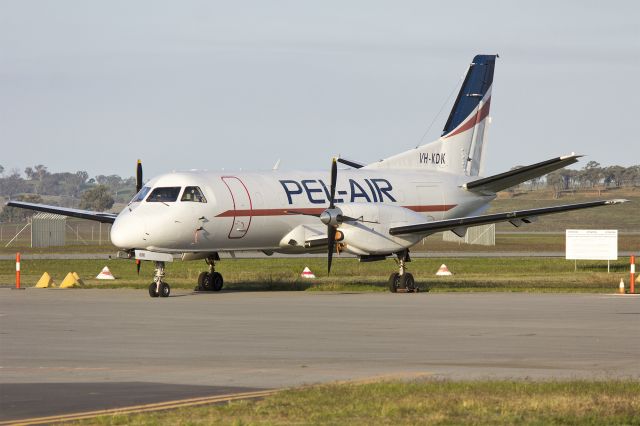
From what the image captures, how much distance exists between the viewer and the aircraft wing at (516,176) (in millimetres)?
33719

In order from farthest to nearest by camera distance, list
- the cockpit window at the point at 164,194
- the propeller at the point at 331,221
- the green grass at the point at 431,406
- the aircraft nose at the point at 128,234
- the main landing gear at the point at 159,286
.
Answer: the propeller at the point at 331,221
the cockpit window at the point at 164,194
the main landing gear at the point at 159,286
the aircraft nose at the point at 128,234
the green grass at the point at 431,406

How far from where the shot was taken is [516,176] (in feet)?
121

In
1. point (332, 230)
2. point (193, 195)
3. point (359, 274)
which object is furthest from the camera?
point (359, 274)

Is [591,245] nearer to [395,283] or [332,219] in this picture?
[395,283]

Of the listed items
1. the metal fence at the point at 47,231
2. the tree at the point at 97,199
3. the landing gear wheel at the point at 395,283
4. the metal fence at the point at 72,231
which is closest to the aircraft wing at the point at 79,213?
the landing gear wheel at the point at 395,283

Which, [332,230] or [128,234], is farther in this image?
[332,230]

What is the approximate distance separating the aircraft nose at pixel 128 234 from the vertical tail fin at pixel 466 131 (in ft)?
41.1

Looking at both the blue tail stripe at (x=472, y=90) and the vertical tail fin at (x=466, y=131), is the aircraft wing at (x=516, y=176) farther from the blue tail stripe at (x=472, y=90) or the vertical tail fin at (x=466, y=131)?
the blue tail stripe at (x=472, y=90)

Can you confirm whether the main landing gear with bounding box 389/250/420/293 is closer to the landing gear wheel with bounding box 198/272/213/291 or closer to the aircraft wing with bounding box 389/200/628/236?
the aircraft wing with bounding box 389/200/628/236

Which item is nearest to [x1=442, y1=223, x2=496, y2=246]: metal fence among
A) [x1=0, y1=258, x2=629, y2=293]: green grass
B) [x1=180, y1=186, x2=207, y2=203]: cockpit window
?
[x1=0, y1=258, x2=629, y2=293]: green grass

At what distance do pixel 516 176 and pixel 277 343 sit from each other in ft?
61.8

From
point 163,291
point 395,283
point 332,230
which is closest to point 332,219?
point 332,230

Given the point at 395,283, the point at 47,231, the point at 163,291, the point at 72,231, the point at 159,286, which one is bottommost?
the point at 163,291

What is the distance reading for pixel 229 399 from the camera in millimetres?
13141
